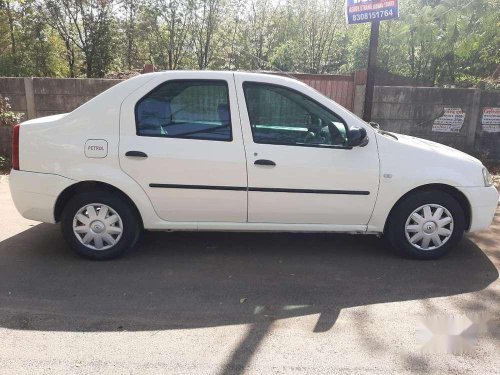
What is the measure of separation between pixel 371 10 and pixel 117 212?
4344 mm

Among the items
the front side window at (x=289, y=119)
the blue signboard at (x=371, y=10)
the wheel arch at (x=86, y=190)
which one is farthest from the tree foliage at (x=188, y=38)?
the wheel arch at (x=86, y=190)

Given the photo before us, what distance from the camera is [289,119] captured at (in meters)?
4.29

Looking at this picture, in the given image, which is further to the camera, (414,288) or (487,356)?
(414,288)

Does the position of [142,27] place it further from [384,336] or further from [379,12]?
[384,336]

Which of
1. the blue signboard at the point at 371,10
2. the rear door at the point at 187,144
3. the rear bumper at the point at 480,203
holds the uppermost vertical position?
the blue signboard at the point at 371,10

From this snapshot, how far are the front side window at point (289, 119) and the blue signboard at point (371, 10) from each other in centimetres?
273

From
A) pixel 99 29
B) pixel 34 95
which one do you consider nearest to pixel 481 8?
pixel 34 95

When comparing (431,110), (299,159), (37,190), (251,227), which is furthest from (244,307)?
(431,110)

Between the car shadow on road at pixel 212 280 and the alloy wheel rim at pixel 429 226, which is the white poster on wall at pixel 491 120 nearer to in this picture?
the car shadow on road at pixel 212 280

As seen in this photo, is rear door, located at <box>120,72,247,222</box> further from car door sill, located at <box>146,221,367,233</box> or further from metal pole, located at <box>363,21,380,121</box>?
metal pole, located at <box>363,21,380,121</box>

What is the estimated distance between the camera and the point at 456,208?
436cm

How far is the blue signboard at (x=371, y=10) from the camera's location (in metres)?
6.15

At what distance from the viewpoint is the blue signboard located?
242 inches

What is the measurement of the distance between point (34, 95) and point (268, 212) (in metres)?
6.17
